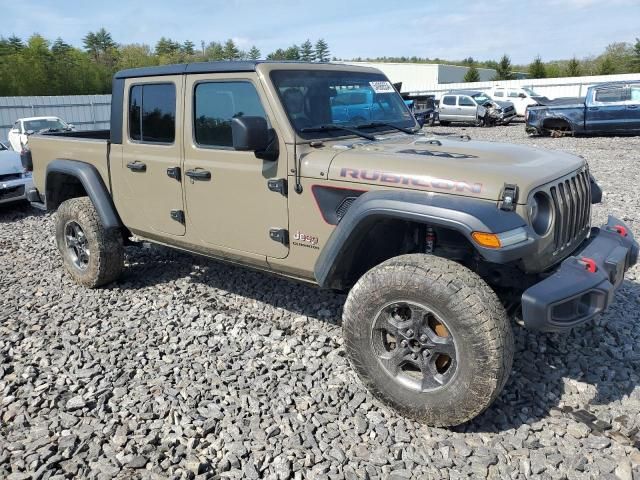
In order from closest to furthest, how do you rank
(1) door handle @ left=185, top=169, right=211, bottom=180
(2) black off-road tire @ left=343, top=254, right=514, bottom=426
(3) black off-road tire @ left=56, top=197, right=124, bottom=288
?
(2) black off-road tire @ left=343, top=254, right=514, bottom=426
(1) door handle @ left=185, top=169, right=211, bottom=180
(3) black off-road tire @ left=56, top=197, right=124, bottom=288

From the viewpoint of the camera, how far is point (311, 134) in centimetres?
355

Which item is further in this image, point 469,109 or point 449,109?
point 449,109

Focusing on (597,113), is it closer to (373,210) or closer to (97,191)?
(97,191)

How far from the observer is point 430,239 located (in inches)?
128

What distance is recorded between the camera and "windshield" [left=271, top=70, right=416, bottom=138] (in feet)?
11.8

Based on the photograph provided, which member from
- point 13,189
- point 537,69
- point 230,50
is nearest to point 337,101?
point 13,189

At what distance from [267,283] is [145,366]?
5.29ft

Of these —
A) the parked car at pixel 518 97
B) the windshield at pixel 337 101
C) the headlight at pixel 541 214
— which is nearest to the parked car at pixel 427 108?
the parked car at pixel 518 97

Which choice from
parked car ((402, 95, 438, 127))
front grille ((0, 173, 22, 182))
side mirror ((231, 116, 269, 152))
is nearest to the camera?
side mirror ((231, 116, 269, 152))

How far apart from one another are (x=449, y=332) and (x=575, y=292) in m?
0.64

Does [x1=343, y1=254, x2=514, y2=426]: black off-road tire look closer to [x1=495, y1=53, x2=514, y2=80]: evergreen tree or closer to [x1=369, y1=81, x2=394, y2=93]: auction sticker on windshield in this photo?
[x1=369, y1=81, x2=394, y2=93]: auction sticker on windshield

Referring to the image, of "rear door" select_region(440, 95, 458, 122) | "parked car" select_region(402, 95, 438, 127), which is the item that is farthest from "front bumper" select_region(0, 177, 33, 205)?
"rear door" select_region(440, 95, 458, 122)

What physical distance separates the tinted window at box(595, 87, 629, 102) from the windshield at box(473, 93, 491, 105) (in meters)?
8.36

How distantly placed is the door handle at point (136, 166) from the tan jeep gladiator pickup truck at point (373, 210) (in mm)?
15
